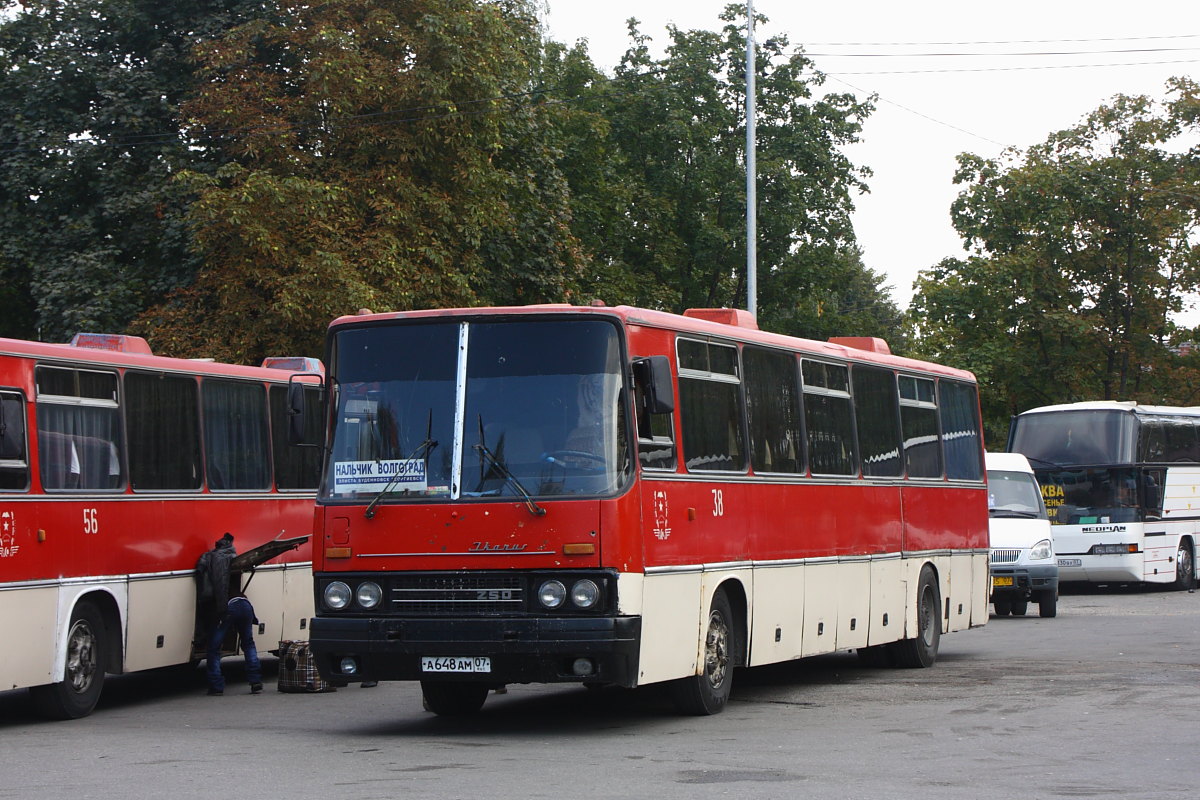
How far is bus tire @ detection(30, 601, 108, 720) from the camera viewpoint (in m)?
14.6

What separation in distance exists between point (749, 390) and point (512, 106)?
2204 centimetres

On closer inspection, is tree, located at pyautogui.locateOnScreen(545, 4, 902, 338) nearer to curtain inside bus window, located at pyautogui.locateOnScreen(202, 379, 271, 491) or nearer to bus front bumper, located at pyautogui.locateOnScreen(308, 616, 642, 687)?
curtain inside bus window, located at pyautogui.locateOnScreen(202, 379, 271, 491)

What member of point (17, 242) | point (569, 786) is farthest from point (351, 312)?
point (569, 786)

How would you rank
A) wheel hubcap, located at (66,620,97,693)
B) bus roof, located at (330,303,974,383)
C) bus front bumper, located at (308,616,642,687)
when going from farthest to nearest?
wheel hubcap, located at (66,620,97,693) < bus roof, located at (330,303,974,383) < bus front bumper, located at (308,616,642,687)

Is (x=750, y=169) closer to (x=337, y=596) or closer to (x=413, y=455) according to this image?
(x=413, y=455)

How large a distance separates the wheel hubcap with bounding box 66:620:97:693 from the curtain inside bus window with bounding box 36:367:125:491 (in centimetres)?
120

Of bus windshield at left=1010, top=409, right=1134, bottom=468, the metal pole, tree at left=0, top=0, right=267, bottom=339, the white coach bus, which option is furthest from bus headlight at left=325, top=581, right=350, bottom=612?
bus windshield at left=1010, top=409, right=1134, bottom=468

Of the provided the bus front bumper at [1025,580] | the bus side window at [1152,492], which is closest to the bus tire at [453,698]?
the bus front bumper at [1025,580]

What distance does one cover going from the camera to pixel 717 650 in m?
14.1

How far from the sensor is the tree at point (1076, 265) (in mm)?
48281

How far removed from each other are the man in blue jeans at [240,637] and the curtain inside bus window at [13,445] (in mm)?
2956

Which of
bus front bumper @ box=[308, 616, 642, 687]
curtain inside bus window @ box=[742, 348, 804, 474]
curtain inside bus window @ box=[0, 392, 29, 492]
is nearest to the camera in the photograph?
bus front bumper @ box=[308, 616, 642, 687]

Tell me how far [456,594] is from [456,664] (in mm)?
479

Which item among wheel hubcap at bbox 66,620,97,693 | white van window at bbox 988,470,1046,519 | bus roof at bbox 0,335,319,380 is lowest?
wheel hubcap at bbox 66,620,97,693
